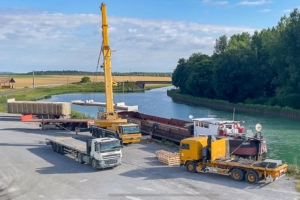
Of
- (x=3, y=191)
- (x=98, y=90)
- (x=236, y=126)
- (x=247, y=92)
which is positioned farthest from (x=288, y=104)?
(x=98, y=90)

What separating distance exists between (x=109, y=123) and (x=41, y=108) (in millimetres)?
19819

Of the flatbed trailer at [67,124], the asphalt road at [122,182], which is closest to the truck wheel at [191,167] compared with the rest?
the asphalt road at [122,182]

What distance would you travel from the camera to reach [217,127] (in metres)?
33.8

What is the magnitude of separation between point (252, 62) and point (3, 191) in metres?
75.0

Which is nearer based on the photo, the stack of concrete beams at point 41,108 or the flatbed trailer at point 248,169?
the flatbed trailer at point 248,169

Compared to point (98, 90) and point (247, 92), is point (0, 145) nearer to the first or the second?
point (247, 92)

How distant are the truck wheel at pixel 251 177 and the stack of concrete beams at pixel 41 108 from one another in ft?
112

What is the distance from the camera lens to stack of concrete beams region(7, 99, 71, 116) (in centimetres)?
5272

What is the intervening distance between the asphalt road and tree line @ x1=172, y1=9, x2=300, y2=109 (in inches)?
2100

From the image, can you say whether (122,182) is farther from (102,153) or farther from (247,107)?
(247,107)

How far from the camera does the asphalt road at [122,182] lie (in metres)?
21.3

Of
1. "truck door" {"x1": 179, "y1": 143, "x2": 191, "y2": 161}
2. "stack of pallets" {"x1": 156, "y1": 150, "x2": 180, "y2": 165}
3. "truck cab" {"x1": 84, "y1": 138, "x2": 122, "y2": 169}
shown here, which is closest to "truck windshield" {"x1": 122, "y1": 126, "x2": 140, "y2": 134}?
"stack of pallets" {"x1": 156, "y1": 150, "x2": 180, "y2": 165}

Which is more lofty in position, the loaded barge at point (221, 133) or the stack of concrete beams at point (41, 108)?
the stack of concrete beams at point (41, 108)

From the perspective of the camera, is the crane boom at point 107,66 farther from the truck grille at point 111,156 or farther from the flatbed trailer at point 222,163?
the flatbed trailer at point 222,163
